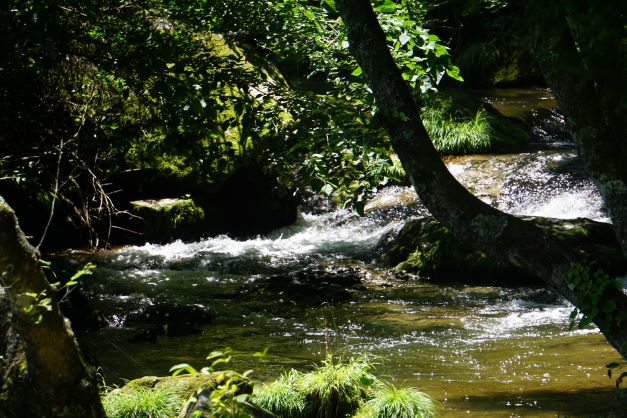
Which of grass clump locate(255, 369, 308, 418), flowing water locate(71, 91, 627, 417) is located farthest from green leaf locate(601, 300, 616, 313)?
grass clump locate(255, 369, 308, 418)

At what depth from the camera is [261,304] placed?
9594mm

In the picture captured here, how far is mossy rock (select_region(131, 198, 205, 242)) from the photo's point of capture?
11641mm

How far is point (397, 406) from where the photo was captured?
5266 mm

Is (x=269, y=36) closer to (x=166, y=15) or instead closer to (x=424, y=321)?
(x=166, y=15)

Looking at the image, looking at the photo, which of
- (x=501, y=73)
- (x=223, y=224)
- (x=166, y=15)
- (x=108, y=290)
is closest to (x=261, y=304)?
(x=108, y=290)

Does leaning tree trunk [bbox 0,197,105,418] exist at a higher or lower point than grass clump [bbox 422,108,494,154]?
lower

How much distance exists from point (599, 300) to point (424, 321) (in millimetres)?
5279

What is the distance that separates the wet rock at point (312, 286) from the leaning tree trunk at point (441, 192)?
19.7 ft

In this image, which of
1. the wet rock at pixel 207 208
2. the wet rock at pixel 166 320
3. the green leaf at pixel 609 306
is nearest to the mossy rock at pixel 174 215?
the wet rock at pixel 207 208

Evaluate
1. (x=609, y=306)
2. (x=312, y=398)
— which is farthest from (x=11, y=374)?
(x=609, y=306)

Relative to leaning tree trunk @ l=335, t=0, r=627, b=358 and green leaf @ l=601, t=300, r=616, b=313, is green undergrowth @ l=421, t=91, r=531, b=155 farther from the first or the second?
green leaf @ l=601, t=300, r=616, b=313

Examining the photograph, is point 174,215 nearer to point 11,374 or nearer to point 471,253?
point 471,253

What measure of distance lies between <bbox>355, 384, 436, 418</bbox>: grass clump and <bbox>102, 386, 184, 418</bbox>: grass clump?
1315 millimetres

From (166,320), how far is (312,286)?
223 cm
